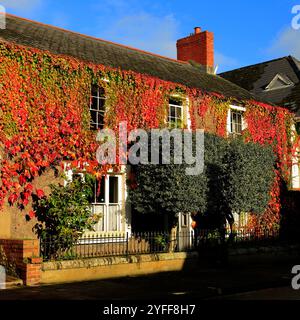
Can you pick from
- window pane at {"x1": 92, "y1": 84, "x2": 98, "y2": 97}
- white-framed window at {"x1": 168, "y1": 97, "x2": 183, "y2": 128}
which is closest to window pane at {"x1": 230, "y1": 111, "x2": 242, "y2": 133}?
white-framed window at {"x1": 168, "y1": 97, "x2": 183, "y2": 128}

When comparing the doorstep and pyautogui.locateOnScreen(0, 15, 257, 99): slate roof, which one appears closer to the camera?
the doorstep

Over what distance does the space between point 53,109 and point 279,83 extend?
60.6 ft

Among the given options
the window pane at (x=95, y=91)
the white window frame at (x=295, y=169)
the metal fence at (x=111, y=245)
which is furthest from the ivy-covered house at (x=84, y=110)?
the white window frame at (x=295, y=169)

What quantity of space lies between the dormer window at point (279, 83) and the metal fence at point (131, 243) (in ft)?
43.4

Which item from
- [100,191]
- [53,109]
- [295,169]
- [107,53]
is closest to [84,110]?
[53,109]

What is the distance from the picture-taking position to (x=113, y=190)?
17.1 m

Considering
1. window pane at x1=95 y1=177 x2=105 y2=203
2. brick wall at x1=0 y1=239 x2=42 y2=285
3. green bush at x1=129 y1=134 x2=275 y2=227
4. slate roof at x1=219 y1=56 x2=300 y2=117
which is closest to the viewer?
brick wall at x1=0 y1=239 x2=42 y2=285

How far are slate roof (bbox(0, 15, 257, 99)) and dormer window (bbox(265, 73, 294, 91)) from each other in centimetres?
649

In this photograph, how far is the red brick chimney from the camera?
27234mm

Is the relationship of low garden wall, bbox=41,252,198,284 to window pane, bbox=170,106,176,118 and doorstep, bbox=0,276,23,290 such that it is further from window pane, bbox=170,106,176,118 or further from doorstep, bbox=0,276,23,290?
window pane, bbox=170,106,176,118

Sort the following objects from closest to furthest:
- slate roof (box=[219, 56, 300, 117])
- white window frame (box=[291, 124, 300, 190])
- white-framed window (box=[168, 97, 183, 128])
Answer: white-framed window (box=[168, 97, 183, 128])
white window frame (box=[291, 124, 300, 190])
slate roof (box=[219, 56, 300, 117])

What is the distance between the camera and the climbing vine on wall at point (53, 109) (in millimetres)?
14461

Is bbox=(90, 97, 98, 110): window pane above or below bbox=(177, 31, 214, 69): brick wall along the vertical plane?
below
